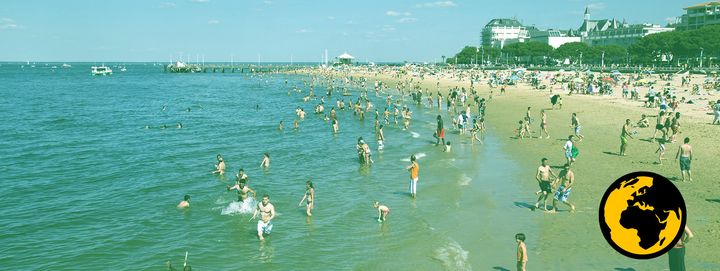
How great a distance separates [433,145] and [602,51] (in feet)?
299

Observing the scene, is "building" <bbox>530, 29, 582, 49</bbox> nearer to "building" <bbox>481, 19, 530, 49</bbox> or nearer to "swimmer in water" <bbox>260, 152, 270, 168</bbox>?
"building" <bbox>481, 19, 530, 49</bbox>

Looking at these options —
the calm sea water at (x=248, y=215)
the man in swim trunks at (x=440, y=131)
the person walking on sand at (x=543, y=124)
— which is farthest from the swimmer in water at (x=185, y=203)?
the person walking on sand at (x=543, y=124)

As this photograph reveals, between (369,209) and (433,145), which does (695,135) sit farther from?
(369,209)

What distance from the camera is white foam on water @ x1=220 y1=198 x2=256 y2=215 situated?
54.0ft

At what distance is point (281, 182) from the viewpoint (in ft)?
67.5

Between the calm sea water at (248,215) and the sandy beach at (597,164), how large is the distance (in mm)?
852

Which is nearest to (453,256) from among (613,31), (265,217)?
(265,217)

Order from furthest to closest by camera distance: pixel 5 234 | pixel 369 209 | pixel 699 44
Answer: pixel 699 44 → pixel 369 209 → pixel 5 234

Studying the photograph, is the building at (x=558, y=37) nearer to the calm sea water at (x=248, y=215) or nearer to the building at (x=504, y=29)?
the building at (x=504, y=29)

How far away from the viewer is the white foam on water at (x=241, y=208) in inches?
648

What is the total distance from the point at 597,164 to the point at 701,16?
113 metres

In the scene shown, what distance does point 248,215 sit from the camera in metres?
16.1

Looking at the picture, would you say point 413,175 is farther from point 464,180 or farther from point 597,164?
point 597,164

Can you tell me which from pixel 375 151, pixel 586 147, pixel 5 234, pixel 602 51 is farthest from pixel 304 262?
pixel 602 51
